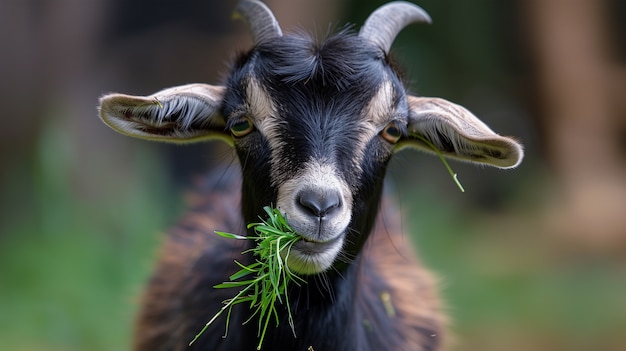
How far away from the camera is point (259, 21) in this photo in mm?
4488

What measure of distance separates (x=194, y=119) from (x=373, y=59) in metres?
0.90

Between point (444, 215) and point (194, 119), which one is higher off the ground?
point (194, 119)

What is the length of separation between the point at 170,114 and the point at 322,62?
0.76 metres

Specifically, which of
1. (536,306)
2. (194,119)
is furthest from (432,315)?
(536,306)

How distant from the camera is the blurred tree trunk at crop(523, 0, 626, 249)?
10.2 m

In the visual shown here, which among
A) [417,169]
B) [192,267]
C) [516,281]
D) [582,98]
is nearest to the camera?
[192,267]

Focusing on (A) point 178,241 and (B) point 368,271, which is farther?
(A) point 178,241

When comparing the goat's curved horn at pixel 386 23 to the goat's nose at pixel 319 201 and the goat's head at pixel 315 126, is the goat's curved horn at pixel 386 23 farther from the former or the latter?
the goat's nose at pixel 319 201

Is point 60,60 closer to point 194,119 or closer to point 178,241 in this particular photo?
point 178,241

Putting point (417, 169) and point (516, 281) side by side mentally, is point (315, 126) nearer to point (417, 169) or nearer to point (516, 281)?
point (516, 281)

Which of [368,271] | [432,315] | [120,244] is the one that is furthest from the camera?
[120,244]

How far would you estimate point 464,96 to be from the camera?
38.1 ft

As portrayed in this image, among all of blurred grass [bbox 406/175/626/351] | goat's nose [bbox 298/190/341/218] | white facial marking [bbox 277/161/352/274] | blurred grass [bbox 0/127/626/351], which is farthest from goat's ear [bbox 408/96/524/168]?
blurred grass [bbox 406/175/626/351]

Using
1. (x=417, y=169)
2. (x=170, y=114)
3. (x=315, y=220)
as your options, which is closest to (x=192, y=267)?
(x=170, y=114)
